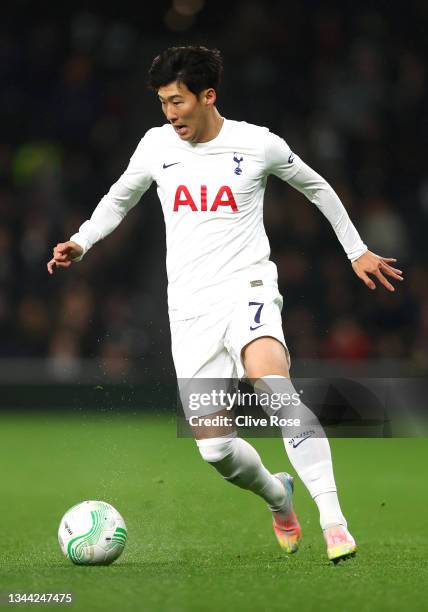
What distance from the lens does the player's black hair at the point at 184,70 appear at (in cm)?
531

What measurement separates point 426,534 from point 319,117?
8.31 m

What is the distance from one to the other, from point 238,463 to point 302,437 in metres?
0.37

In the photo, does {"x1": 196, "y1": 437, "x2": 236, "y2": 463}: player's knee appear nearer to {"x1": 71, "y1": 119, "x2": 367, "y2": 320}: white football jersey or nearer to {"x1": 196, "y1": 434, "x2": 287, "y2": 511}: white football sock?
{"x1": 196, "y1": 434, "x2": 287, "y2": 511}: white football sock

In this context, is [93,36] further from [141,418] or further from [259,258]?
[259,258]

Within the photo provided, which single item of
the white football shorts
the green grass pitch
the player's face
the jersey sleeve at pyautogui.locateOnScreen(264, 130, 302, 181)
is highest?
the player's face

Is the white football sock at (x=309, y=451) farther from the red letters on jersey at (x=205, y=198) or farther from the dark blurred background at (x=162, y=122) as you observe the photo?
the dark blurred background at (x=162, y=122)

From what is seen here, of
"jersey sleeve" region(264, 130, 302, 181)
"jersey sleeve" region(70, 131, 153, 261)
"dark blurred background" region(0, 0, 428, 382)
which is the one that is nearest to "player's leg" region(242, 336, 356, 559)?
"jersey sleeve" region(264, 130, 302, 181)

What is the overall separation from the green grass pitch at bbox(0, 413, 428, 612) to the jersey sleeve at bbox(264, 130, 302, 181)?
161cm

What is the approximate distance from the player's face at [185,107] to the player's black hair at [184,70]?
0.02 m

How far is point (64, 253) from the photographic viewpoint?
5.36 meters

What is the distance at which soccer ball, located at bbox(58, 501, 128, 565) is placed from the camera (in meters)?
5.14

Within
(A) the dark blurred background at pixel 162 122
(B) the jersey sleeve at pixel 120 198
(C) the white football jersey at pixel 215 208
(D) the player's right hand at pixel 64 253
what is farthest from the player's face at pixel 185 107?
(A) the dark blurred background at pixel 162 122

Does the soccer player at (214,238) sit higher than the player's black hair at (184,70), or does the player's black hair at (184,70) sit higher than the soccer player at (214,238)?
the player's black hair at (184,70)

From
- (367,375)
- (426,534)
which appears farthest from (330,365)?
(426,534)
